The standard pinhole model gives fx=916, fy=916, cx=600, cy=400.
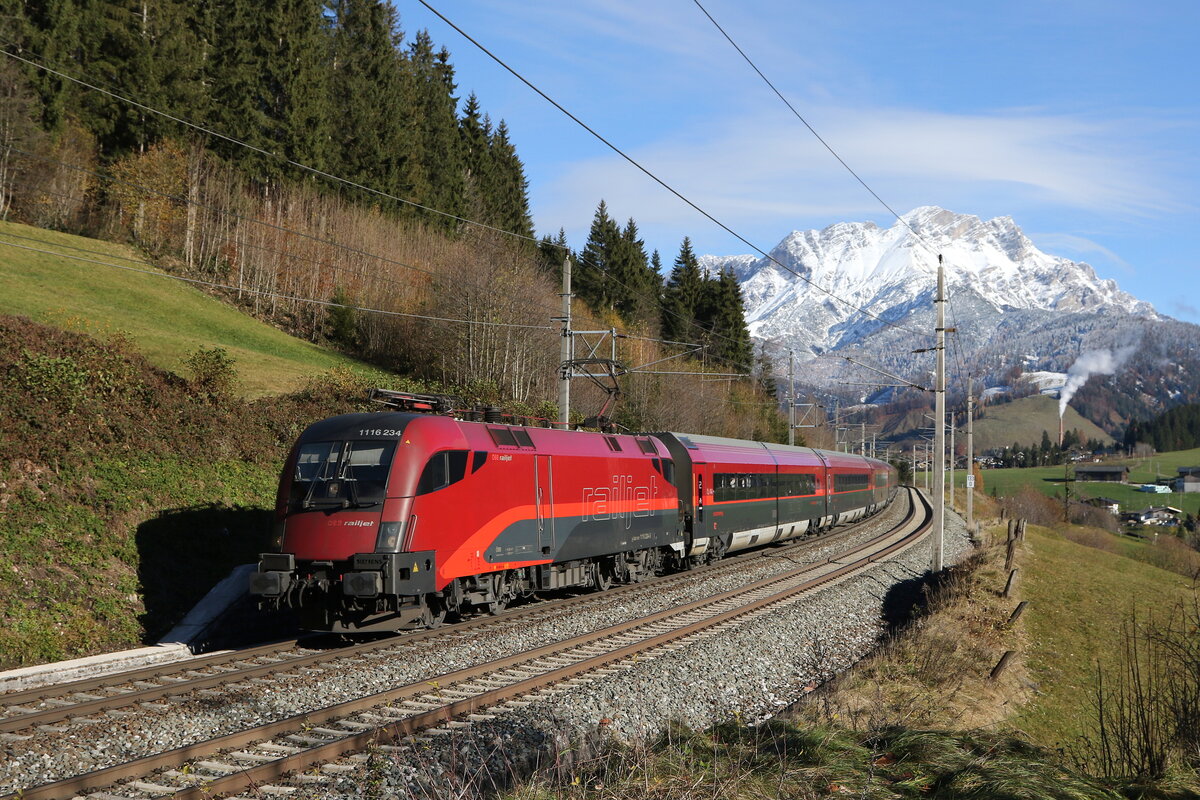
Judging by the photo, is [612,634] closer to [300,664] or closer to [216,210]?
[300,664]

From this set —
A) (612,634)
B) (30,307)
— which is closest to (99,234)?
(30,307)

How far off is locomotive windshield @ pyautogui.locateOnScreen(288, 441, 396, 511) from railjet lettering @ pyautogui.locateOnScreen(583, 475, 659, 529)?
5.84 metres

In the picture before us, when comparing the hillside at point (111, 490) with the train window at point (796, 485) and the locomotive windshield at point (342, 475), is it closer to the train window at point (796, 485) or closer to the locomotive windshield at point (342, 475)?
the locomotive windshield at point (342, 475)

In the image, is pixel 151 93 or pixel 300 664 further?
pixel 151 93

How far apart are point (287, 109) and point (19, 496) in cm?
3845

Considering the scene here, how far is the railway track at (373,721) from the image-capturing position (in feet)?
24.3

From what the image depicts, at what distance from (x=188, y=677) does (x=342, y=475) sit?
11.1 ft

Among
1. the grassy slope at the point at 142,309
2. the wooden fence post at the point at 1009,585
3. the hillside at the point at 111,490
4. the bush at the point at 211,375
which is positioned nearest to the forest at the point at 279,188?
the grassy slope at the point at 142,309

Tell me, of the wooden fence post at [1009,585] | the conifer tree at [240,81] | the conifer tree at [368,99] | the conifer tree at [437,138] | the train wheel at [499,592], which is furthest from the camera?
the conifer tree at [437,138]

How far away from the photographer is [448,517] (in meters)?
13.9

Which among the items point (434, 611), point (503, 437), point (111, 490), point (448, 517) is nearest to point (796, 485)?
point (503, 437)

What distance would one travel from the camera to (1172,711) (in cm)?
853

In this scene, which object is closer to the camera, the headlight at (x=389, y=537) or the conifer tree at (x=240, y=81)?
the headlight at (x=389, y=537)

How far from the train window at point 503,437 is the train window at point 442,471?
112cm
